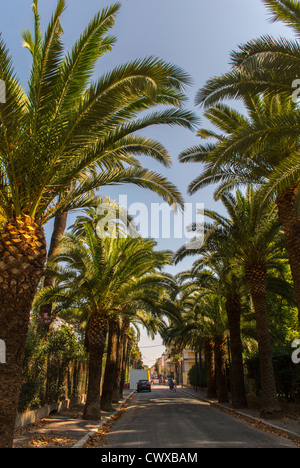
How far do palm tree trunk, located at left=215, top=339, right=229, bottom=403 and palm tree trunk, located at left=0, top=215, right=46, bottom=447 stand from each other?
1863 cm

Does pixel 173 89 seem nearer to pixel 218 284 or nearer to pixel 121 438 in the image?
pixel 121 438

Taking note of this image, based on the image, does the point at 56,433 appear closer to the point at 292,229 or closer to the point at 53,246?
the point at 53,246

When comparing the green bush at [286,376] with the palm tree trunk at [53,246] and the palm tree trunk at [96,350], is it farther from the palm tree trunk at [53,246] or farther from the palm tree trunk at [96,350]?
the palm tree trunk at [53,246]

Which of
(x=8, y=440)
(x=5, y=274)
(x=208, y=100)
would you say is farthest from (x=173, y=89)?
(x=8, y=440)

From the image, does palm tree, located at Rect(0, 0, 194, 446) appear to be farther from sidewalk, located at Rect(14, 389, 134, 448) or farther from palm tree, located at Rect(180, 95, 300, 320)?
sidewalk, located at Rect(14, 389, 134, 448)

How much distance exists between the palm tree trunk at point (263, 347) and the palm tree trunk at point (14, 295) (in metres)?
10.7

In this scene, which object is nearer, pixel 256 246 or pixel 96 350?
pixel 96 350

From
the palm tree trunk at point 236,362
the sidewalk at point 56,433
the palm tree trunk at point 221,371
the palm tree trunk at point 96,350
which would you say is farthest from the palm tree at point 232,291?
the sidewalk at point 56,433

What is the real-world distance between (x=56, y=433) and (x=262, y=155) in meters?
10.4

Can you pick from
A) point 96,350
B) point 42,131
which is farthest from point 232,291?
point 42,131

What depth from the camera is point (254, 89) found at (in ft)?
28.5

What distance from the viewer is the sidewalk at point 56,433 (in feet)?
26.8

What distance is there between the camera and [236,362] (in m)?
17.9
